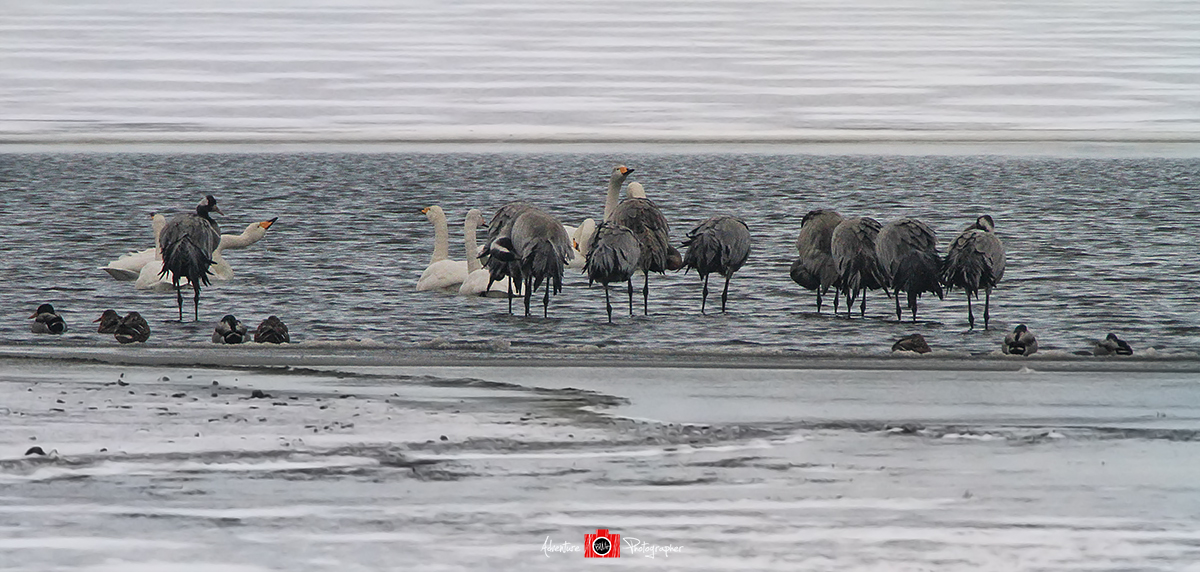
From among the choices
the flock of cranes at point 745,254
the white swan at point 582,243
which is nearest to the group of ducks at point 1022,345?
the flock of cranes at point 745,254

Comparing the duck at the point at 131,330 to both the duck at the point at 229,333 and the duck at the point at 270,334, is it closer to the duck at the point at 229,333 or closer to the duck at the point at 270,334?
the duck at the point at 229,333

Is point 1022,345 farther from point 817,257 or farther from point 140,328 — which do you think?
point 140,328

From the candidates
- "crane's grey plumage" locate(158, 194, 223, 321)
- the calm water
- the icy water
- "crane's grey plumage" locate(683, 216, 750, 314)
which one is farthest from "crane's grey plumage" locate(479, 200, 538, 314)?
the icy water

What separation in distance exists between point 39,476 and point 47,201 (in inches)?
803

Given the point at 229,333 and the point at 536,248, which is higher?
the point at 536,248

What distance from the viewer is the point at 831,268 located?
535 inches

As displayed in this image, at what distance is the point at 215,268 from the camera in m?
15.7

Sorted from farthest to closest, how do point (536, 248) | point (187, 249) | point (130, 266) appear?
point (130, 266) < point (187, 249) < point (536, 248)

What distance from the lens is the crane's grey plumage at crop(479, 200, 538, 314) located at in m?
13.5

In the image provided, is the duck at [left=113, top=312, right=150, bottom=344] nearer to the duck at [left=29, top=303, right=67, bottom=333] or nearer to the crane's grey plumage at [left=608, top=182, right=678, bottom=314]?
the duck at [left=29, top=303, right=67, bottom=333]

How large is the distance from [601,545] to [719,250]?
7583mm

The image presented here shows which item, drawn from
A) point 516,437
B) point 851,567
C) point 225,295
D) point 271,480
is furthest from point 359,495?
point 225,295

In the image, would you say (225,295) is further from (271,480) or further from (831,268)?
(271,480)

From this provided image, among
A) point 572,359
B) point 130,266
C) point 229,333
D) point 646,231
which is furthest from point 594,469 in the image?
point 130,266
